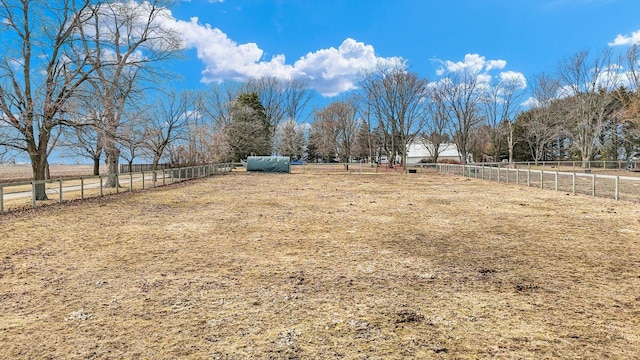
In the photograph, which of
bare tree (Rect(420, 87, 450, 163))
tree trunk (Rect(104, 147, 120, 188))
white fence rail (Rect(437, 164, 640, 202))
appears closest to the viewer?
white fence rail (Rect(437, 164, 640, 202))

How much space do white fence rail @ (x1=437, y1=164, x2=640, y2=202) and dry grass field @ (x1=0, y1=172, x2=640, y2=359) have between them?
4.50 metres

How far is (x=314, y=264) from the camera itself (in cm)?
454

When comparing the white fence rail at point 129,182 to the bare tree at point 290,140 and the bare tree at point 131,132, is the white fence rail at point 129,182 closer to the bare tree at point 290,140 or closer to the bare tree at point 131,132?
the bare tree at point 131,132

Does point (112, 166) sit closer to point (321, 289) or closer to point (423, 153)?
point (321, 289)

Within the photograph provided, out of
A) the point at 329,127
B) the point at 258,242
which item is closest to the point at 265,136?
the point at 329,127

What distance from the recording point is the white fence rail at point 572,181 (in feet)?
35.8

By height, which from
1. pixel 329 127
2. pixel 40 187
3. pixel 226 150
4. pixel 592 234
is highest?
pixel 329 127

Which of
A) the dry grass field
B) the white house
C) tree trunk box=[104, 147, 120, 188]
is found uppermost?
the white house

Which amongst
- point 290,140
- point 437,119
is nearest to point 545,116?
point 437,119

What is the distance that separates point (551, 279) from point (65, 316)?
490 centimetres

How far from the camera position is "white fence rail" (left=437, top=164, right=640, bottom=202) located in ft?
35.8

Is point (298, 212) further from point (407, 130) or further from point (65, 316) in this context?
point (407, 130)

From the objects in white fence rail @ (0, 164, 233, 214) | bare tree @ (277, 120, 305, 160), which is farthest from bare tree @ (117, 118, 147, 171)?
bare tree @ (277, 120, 305, 160)

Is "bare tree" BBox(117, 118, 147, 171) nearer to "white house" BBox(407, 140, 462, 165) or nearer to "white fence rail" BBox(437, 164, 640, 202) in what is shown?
"white fence rail" BBox(437, 164, 640, 202)
